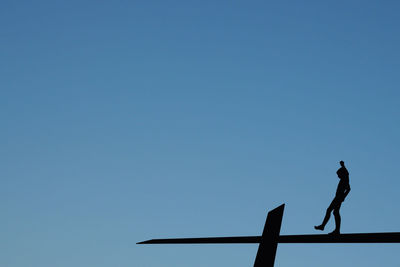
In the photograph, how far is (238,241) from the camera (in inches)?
453

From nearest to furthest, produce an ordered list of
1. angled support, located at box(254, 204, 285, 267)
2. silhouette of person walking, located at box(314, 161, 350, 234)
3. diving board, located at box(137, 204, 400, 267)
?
diving board, located at box(137, 204, 400, 267) < angled support, located at box(254, 204, 285, 267) < silhouette of person walking, located at box(314, 161, 350, 234)

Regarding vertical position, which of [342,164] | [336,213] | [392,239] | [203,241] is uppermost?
[342,164]

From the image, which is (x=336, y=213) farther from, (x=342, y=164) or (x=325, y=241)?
(x=325, y=241)

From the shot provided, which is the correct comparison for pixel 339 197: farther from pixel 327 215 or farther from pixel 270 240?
pixel 270 240

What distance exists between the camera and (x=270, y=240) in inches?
454

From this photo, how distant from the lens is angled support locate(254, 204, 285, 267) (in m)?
11.3

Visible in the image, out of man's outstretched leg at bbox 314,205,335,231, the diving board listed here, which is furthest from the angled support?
man's outstretched leg at bbox 314,205,335,231

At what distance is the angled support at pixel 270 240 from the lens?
Result: 11.3 metres

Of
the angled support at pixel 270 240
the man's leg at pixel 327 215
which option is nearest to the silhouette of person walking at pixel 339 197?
the man's leg at pixel 327 215

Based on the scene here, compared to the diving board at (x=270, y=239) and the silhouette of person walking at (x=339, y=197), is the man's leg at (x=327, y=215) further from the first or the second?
the diving board at (x=270, y=239)

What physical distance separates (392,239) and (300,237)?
203 cm

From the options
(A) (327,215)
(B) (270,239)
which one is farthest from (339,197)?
(B) (270,239)

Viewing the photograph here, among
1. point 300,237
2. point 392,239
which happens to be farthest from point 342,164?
point 392,239

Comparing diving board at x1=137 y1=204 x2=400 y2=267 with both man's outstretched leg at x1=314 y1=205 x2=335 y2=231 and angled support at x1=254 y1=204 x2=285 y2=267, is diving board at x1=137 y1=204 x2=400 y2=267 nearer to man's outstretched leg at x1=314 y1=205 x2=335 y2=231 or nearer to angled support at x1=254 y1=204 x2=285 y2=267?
angled support at x1=254 y1=204 x2=285 y2=267
